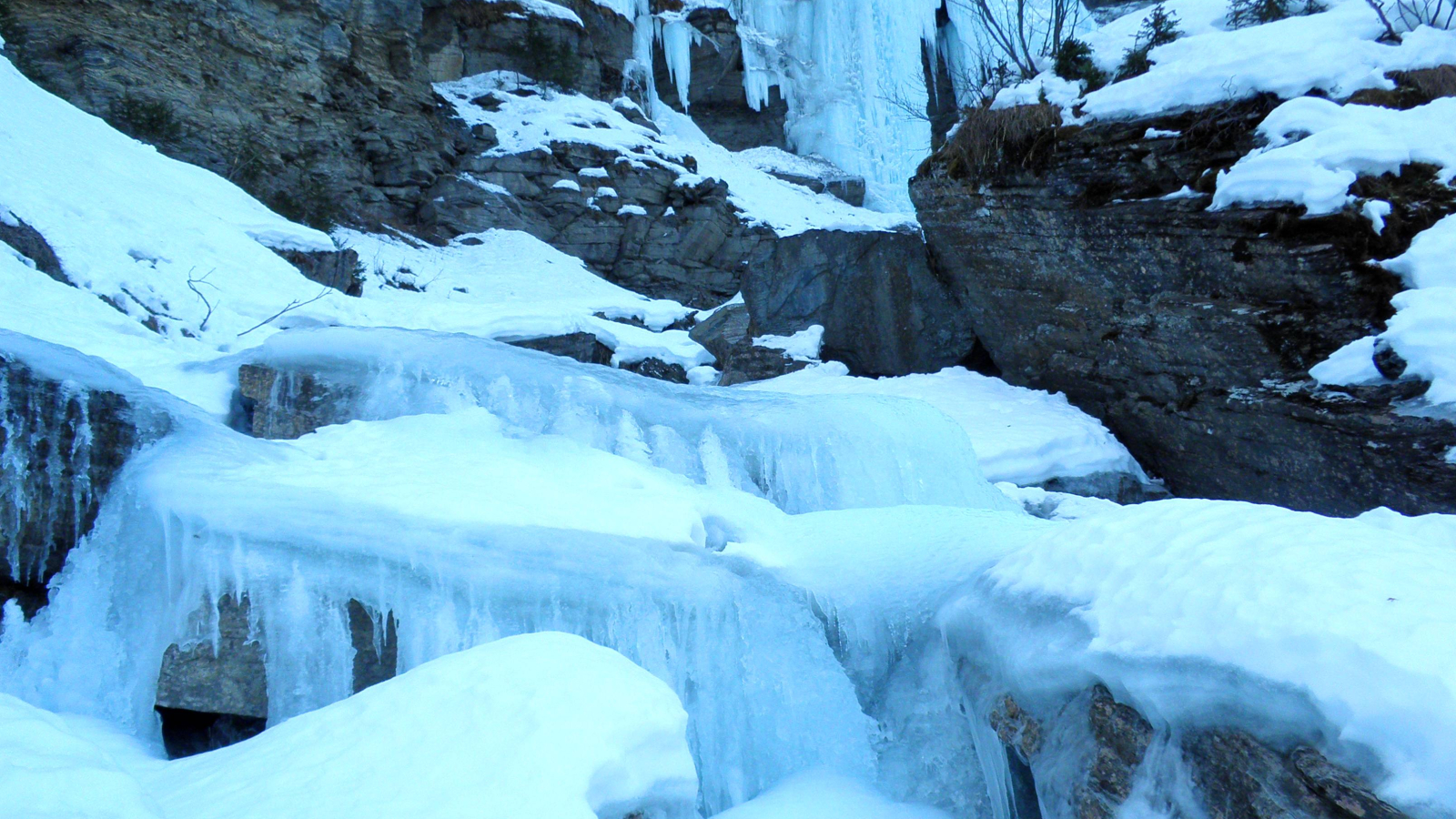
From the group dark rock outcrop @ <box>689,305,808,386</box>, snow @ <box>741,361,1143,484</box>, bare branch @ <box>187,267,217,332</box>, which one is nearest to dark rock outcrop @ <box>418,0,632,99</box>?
dark rock outcrop @ <box>689,305,808,386</box>

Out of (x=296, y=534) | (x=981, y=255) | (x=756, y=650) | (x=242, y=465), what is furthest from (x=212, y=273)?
(x=981, y=255)

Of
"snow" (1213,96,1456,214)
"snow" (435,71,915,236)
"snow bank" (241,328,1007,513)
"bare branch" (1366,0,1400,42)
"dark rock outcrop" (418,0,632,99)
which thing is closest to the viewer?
"snow bank" (241,328,1007,513)

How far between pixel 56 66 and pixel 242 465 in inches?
456

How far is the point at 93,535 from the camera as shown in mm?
3043

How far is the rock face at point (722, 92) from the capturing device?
22375mm

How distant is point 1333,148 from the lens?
4.80 meters

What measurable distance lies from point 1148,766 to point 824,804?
1239mm

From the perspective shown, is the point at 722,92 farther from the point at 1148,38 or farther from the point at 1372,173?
the point at 1372,173

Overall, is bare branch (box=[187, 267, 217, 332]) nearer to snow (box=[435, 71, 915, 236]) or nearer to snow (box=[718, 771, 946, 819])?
snow (box=[718, 771, 946, 819])

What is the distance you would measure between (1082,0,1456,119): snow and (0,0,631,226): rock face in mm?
11156

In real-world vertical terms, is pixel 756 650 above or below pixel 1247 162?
below

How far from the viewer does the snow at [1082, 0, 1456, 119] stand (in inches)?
201

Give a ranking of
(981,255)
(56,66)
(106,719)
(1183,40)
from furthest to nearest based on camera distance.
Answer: (56,66) < (981,255) < (1183,40) < (106,719)

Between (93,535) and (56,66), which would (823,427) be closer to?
(93,535)
